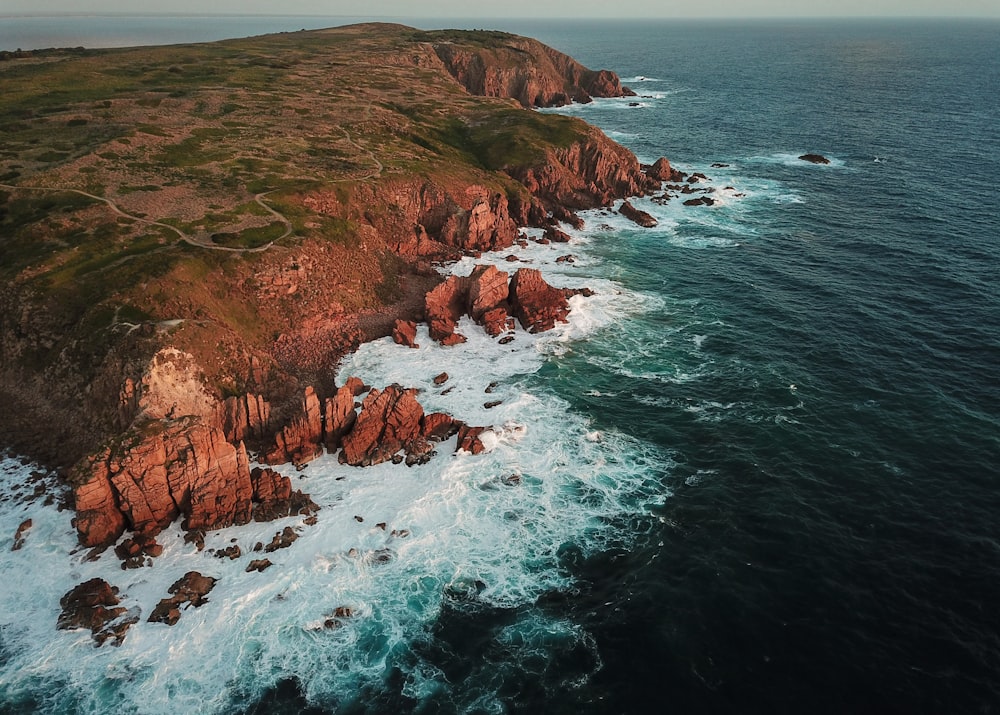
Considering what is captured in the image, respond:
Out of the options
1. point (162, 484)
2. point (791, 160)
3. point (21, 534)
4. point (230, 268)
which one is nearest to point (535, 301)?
point (230, 268)

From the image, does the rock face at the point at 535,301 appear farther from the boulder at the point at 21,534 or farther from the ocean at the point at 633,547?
the boulder at the point at 21,534

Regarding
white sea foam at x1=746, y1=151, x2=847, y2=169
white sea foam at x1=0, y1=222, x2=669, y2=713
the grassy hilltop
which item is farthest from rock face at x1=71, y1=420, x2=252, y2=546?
white sea foam at x1=746, y1=151, x2=847, y2=169

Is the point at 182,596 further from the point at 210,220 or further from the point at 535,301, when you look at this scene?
the point at 535,301

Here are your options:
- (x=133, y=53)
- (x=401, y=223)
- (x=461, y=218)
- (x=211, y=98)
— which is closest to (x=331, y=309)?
(x=401, y=223)

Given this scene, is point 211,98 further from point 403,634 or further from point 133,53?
point 403,634

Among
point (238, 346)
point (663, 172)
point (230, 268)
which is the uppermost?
point (663, 172)

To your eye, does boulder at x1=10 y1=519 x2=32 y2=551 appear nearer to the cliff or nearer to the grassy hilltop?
the cliff
